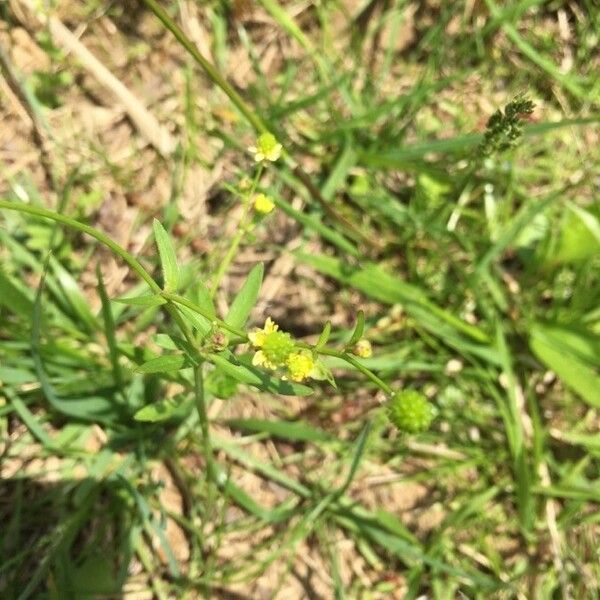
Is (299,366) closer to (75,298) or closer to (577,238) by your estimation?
(75,298)

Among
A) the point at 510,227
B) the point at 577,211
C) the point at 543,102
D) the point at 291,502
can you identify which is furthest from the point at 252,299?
the point at 543,102

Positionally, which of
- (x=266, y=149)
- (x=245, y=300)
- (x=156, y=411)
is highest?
(x=266, y=149)

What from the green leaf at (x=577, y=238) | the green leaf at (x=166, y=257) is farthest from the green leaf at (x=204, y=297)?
the green leaf at (x=577, y=238)

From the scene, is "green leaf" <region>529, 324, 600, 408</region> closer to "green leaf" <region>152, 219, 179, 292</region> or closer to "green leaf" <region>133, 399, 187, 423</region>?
"green leaf" <region>133, 399, 187, 423</region>

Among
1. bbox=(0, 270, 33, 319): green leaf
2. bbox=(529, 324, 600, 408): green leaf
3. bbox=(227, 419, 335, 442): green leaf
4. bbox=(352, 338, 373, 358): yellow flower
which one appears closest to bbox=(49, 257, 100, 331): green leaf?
bbox=(0, 270, 33, 319): green leaf

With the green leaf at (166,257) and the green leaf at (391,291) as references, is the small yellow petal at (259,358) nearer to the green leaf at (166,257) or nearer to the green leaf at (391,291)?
the green leaf at (166,257)

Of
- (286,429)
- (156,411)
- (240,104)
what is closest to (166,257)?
(156,411)
